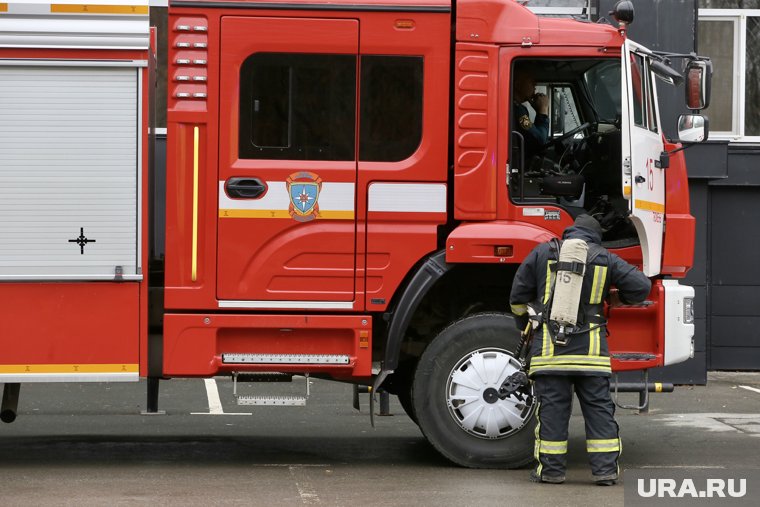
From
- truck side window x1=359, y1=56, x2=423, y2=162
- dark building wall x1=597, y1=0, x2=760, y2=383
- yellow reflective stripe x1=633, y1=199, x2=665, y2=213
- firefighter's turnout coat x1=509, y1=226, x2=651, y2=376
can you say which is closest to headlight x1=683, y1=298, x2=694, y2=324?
yellow reflective stripe x1=633, y1=199, x2=665, y2=213

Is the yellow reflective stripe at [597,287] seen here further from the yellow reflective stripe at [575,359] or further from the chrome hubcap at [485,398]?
the chrome hubcap at [485,398]

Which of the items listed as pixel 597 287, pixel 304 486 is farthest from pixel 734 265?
pixel 304 486

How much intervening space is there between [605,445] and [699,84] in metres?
2.28

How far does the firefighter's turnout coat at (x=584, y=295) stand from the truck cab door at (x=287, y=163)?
3.73 ft

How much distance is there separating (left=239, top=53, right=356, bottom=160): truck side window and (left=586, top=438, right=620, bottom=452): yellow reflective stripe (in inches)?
88.5

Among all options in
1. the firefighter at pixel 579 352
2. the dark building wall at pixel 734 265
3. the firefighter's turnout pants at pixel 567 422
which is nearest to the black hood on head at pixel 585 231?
the firefighter at pixel 579 352

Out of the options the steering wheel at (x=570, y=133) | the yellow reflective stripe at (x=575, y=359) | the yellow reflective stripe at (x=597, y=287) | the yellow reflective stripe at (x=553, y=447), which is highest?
the steering wheel at (x=570, y=133)

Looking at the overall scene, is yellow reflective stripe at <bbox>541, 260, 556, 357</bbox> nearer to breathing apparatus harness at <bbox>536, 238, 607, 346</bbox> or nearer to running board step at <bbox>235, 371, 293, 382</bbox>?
breathing apparatus harness at <bbox>536, 238, 607, 346</bbox>

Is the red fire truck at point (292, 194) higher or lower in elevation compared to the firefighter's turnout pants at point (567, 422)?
higher

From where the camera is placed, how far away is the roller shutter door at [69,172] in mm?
7766

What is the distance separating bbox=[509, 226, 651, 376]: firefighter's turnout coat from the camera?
7574 mm

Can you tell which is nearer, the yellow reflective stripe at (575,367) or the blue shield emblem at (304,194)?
the yellow reflective stripe at (575,367)

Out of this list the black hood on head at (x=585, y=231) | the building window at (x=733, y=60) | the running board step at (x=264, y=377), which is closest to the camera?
the black hood on head at (x=585, y=231)

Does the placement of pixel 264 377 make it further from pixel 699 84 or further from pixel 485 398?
pixel 699 84
